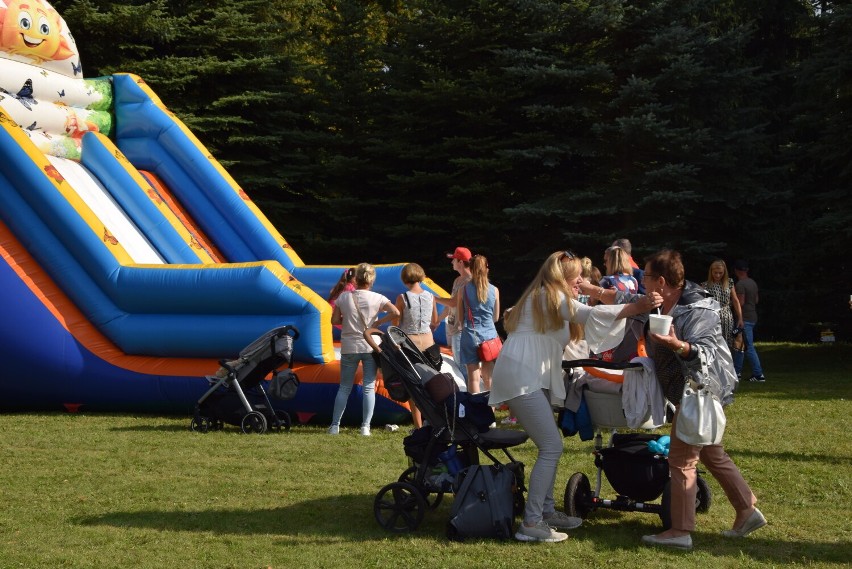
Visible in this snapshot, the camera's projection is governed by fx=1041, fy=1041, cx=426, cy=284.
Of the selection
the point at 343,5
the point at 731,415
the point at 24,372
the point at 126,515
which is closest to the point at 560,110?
the point at 343,5

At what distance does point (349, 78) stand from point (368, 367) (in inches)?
570

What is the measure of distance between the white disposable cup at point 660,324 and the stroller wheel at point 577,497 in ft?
3.91

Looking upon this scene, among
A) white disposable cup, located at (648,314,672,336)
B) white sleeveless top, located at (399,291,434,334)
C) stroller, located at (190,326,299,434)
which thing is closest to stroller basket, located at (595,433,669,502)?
white disposable cup, located at (648,314,672,336)

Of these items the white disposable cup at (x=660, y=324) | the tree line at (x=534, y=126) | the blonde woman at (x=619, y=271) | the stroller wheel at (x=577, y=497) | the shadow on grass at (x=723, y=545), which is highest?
the tree line at (x=534, y=126)

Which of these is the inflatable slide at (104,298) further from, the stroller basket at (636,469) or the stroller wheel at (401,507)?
the stroller basket at (636,469)

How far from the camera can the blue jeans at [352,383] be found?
9.00 meters

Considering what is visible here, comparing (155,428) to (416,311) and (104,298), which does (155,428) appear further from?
(416,311)

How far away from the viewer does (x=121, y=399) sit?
10312 mm

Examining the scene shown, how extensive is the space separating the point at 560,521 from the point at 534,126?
50.5 ft

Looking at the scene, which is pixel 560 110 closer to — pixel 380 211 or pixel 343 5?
pixel 380 211

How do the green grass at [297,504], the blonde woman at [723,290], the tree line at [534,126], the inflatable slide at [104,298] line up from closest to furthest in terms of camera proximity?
the green grass at [297,504] → the inflatable slide at [104,298] → the blonde woman at [723,290] → the tree line at [534,126]

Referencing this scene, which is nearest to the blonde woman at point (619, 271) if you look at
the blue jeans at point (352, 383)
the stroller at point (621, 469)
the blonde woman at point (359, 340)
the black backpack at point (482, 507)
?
the blonde woman at point (359, 340)

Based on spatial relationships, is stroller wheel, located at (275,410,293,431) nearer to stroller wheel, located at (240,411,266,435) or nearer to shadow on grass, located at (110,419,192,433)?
stroller wheel, located at (240,411,266,435)

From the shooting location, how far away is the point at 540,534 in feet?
17.6
